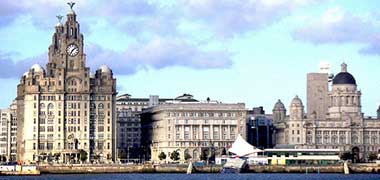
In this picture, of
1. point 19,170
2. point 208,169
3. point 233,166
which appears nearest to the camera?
point 19,170

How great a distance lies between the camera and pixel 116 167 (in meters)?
199

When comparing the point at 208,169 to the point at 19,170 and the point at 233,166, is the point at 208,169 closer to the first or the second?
the point at 233,166

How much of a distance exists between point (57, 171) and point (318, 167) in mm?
49655

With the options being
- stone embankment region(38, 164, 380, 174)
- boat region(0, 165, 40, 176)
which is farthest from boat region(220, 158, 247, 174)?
boat region(0, 165, 40, 176)

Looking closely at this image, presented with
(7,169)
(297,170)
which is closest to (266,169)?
(297,170)

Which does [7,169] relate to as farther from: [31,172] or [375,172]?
[375,172]

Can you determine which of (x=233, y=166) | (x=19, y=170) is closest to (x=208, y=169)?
(x=233, y=166)

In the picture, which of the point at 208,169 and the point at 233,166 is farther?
the point at 208,169

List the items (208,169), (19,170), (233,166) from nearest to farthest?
(19,170)
(233,166)
(208,169)

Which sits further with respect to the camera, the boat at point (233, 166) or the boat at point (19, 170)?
the boat at point (233, 166)

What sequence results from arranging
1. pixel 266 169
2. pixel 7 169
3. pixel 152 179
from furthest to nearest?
pixel 266 169 < pixel 7 169 < pixel 152 179

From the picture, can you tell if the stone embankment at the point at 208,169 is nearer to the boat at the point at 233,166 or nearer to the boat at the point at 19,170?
the boat at the point at 233,166

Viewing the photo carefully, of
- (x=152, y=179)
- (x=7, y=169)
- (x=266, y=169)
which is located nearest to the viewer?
(x=152, y=179)

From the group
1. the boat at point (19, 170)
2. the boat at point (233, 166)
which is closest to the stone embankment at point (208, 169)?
the boat at point (233, 166)
